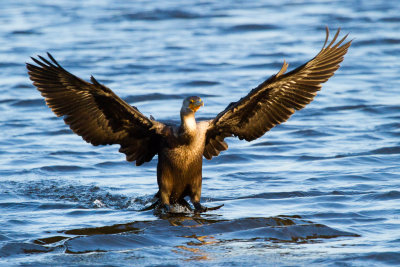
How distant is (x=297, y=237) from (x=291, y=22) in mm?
14857

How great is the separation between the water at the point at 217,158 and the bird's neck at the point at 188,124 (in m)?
0.93

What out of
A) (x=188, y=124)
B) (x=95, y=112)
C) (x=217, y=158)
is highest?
(x=95, y=112)

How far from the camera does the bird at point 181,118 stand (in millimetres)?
8289

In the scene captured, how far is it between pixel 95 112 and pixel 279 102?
2052mm

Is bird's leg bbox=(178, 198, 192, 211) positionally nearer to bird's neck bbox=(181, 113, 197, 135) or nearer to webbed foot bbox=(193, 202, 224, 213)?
webbed foot bbox=(193, 202, 224, 213)

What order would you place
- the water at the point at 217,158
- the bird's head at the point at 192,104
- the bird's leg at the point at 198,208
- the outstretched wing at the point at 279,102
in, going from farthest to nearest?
the outstretched wing at the point at 279,102 < the bird's leg at the point at 198,208 < the bird's head at the point at 192,104 < the water at the point at 217,158

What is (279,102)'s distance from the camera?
9.02 meters

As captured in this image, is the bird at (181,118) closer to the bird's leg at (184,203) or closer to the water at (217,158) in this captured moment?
the bird's leg at (184,203)

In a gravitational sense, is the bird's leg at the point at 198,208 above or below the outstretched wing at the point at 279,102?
below

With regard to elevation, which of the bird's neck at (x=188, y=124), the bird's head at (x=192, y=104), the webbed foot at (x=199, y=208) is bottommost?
the webbed foot at (x=199, y=208)

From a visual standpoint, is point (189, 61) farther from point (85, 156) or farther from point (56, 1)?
point (56, 1)

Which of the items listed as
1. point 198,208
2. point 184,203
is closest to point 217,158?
point 184,203

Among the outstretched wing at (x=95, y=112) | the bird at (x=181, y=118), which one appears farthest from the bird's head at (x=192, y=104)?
the outstretched wing at (x=95, y=112)

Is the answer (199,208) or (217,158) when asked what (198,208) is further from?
(217,158)
